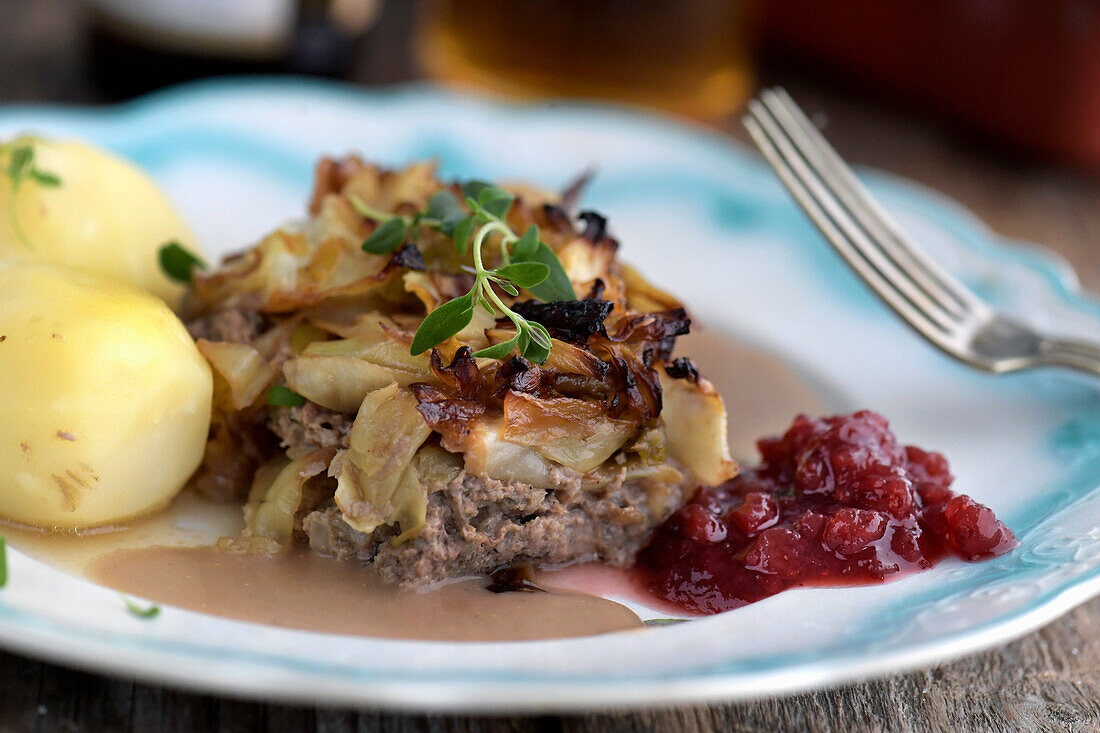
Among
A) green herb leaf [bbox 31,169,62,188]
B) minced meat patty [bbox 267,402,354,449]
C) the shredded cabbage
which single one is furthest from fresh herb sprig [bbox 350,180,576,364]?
green herb leaf [bbox 31,169,62,188]

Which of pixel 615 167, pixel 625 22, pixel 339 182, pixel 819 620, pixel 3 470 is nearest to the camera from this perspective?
pixel 819 620

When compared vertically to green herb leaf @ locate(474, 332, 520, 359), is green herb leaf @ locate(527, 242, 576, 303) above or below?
above

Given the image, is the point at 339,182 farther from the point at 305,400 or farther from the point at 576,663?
the point at 576,663

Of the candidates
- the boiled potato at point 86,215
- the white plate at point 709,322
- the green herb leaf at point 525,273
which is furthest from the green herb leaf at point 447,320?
the boiled potato at point 86,215

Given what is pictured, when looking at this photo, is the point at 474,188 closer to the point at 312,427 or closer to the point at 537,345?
the point at 537,345

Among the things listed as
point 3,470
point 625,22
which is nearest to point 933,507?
point 3,470

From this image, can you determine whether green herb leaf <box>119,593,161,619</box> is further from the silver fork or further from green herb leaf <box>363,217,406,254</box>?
the silver fork
